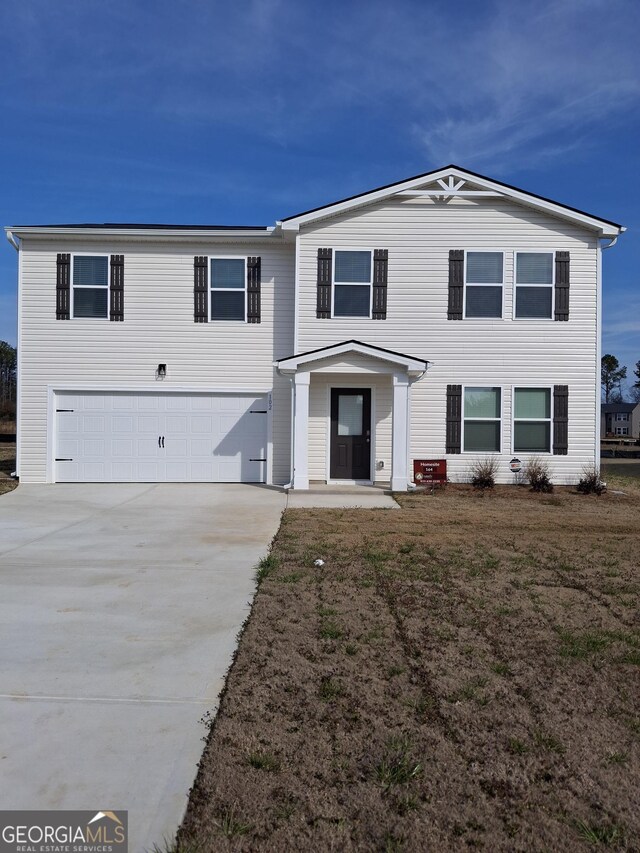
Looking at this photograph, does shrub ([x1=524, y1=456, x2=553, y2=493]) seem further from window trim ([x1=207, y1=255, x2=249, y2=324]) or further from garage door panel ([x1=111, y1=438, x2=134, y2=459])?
garage door panel ([x1=111, y1=438, x2=134, y2=459])

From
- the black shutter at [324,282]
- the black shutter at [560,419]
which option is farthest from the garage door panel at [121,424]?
the black shutter at [560,419]

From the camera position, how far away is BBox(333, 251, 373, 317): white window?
13.3 m

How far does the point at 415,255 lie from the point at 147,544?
9.01 m

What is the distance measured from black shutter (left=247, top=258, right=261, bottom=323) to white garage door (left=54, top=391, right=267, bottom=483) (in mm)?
1858

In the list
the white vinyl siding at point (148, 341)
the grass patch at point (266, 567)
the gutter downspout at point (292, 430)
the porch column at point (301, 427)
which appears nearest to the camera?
the grass patch at point (266, 567)

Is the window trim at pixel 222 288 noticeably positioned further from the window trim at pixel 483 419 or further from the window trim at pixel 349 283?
the window trim at pixel 483 419

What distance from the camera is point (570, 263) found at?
13.3m

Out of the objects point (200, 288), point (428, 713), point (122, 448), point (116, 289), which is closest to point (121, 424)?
point (122, 448)

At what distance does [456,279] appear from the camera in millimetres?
13312

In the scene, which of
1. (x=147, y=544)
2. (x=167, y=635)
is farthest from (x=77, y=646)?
(x=147, y=544)

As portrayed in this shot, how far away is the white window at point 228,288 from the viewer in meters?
13.5

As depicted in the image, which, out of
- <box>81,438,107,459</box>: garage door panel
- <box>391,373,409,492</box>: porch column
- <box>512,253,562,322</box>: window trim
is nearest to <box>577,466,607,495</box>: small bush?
<box>512,253,562,322</box>: window trim

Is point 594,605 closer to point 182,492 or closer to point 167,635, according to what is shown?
point 167,635

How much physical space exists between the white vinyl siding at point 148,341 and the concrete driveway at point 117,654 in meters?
5.23
